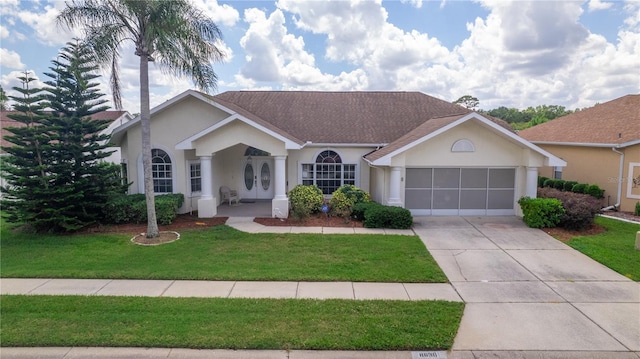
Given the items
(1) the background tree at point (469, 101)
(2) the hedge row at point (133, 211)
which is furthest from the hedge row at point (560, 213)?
(1) the background tree at point (469, 101)

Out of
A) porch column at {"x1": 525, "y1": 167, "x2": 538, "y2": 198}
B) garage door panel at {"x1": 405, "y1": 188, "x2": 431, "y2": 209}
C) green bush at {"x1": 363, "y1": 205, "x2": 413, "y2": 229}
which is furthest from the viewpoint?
garage door panel at {"x1": 405, "y1": 188, "x2": 431, "y2": 209}

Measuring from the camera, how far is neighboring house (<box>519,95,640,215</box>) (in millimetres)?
16141

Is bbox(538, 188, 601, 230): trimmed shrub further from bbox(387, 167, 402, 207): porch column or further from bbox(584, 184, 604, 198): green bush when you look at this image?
bbox(387, 167, 402, 207): porch column

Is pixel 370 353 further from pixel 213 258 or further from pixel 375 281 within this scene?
pixel 213 258

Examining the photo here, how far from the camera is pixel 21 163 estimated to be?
40.4ft

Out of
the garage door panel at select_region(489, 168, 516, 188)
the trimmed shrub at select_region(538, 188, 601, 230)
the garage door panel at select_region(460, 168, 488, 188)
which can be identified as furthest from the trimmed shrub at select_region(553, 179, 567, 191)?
the garage door panel at select_region(460, 168, 488, 188)

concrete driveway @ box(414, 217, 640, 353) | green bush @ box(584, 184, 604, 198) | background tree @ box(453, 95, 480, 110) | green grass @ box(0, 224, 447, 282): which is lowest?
concrete driveway @ box(414, 217, 640, 353)

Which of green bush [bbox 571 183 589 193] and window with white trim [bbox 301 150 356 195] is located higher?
window with white trim [bbox 301 150 356 195]

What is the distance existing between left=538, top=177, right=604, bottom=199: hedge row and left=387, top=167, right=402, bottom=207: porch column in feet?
30.9

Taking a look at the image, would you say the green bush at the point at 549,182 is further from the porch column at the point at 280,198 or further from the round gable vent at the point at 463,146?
the porch column at the point at 280,198

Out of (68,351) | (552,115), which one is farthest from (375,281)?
(552,115)

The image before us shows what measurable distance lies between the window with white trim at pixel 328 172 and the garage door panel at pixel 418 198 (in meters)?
3.03

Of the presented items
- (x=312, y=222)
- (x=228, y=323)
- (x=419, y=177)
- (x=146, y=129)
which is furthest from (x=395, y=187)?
(x=228, y=323)

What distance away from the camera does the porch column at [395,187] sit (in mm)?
14562
